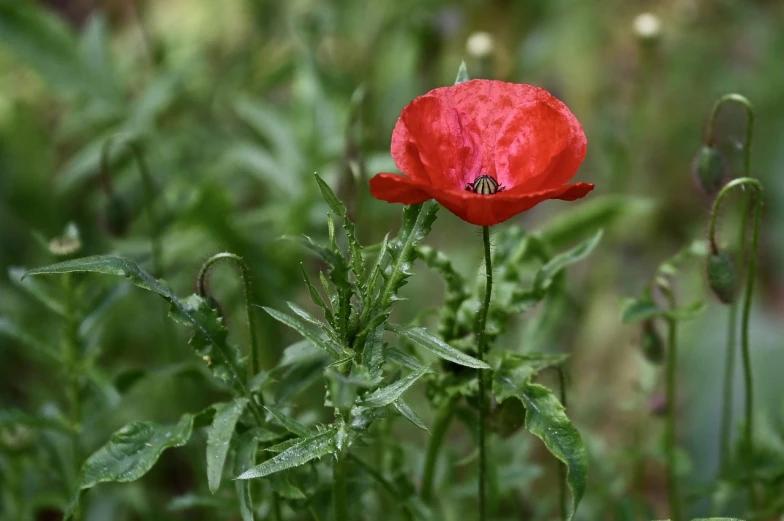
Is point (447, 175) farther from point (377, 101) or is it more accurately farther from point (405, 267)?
point (377, 101)

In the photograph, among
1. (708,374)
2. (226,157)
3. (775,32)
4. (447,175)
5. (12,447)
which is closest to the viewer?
(447,175)

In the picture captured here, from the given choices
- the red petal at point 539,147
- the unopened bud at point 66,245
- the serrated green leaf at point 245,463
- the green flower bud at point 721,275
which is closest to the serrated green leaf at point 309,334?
the serrated green leaf at point 245,463

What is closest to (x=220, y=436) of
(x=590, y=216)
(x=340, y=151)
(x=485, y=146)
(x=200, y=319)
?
(x=200, y=319)

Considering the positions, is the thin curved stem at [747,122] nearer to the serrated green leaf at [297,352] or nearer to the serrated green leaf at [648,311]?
the serrated green leaf at [648,311]

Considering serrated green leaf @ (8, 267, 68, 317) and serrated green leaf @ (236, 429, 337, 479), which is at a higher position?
serrated green leaf @ (8, 267, 68, 317)

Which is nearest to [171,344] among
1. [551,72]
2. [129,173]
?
[129,173]

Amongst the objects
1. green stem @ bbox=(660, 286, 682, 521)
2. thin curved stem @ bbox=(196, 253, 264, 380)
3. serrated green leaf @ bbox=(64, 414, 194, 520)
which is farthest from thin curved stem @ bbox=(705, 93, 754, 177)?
serrated green leaf @ bbox=(64, 414, 194, 520)

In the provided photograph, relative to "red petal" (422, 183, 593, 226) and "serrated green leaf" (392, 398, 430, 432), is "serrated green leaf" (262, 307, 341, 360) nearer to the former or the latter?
"serrated green leaf" (392, 398, 430, 432)
